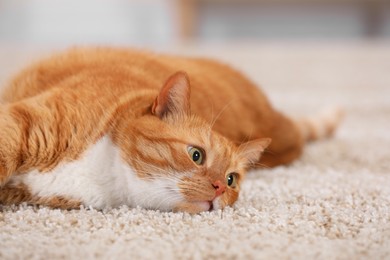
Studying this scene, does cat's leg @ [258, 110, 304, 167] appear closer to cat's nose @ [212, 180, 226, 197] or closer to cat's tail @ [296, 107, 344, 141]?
cat's tail @ [296, 107, 344, 141]

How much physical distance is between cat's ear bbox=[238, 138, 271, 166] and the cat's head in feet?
0.22

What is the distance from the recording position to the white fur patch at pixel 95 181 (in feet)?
3.92

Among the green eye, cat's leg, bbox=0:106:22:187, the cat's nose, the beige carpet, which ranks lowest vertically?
the beige carpet

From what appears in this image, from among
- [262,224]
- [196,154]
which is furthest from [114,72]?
[262,224]

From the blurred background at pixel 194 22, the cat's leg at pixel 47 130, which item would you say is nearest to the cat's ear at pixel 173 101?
the cat's leg at pixel 47 130

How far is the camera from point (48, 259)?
35.6 inches

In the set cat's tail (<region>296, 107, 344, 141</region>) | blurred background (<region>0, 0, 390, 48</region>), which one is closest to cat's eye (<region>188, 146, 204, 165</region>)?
cat's tail (<region>296, 107, 344, 141</region>)

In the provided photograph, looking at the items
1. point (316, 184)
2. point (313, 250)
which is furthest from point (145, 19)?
point (313, 250)

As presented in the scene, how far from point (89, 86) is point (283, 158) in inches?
28.6

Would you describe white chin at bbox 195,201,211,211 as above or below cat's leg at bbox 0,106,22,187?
below

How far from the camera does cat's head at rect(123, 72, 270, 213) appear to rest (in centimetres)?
114

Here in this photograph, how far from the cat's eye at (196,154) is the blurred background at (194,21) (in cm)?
341

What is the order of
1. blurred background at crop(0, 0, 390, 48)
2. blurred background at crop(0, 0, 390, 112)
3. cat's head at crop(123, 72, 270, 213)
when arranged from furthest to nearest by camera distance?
blurred background at crop(0, 0, 390, 48) → blurred background at crop(0, 0, 390, 112) → cat's head at crop(123, 72, 270, 213)

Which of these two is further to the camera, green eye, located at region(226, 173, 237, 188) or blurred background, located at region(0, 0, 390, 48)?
blurred background, located at region(0, 0, 390, 48)
